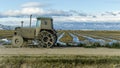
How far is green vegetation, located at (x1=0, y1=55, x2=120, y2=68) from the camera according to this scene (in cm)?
2155

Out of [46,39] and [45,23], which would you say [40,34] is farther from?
[45,23]

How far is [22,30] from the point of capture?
1201 inches

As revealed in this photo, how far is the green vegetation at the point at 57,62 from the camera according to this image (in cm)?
2155

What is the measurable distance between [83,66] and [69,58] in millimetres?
1079

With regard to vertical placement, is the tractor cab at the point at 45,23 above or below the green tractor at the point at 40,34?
above

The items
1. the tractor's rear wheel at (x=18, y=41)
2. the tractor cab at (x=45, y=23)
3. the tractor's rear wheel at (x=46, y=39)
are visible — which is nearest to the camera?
the tractor's rear wheel at (x=46, y=39)

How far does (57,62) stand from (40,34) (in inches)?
320

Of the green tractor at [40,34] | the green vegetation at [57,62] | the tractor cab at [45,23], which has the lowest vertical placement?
the green vegetation at [57,62]

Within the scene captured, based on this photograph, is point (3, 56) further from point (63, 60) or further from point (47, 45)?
point (47, 45)

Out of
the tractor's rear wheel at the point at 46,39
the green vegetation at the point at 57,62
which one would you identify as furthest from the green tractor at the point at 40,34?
the green vegetation at the point at 57,62

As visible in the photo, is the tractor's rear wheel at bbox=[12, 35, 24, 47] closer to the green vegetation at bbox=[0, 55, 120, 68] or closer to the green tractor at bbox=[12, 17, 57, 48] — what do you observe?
the green tractor at bbox=[12, 17, 57, 48]

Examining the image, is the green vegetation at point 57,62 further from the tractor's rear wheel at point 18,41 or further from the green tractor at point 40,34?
the tractor's rear wheel at point 18,41

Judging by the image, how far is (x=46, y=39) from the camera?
29.6 m

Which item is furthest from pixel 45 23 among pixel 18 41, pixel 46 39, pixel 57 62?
pixel 57 62
